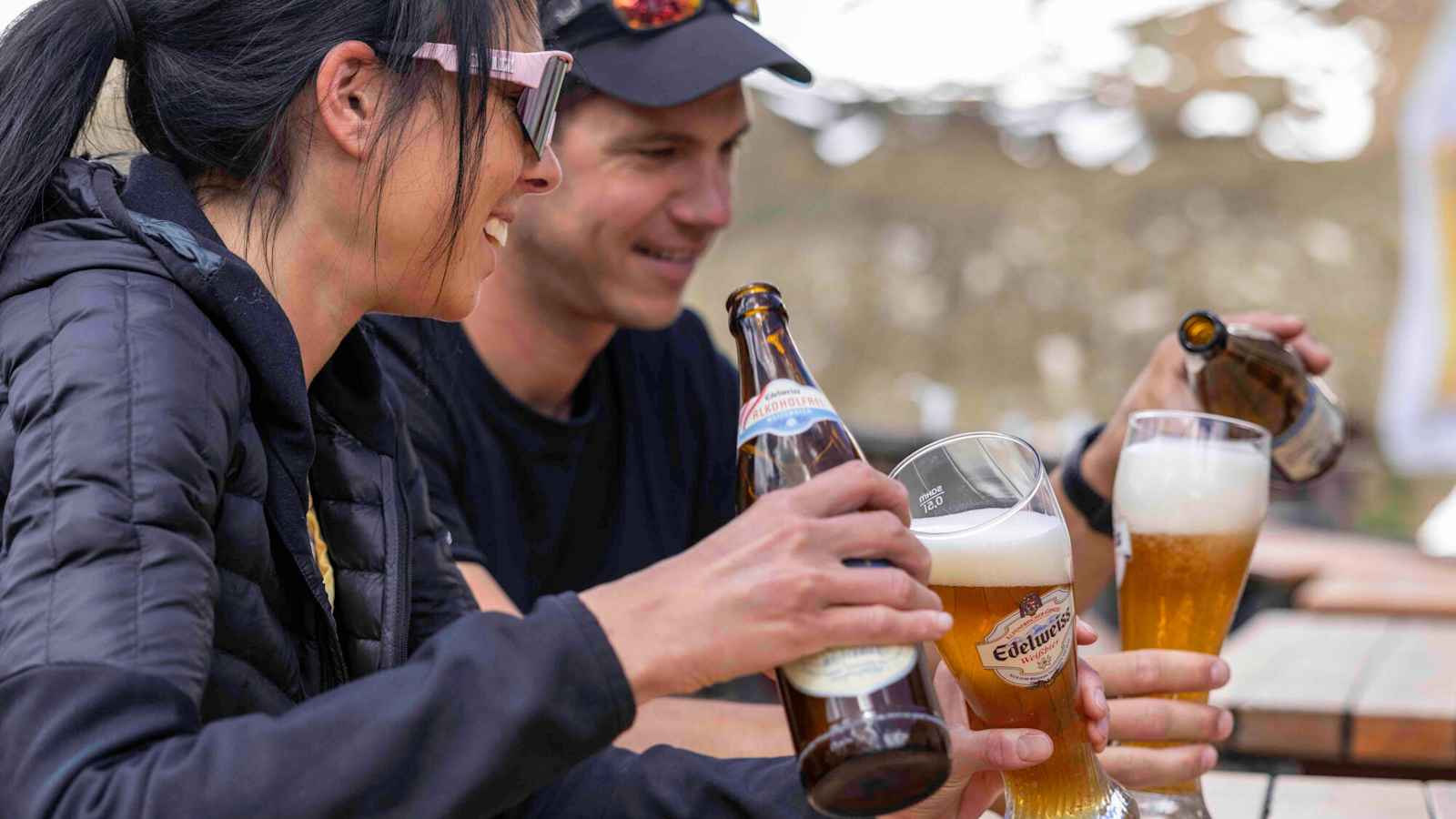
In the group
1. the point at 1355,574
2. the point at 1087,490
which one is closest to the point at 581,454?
the point at 1087,490

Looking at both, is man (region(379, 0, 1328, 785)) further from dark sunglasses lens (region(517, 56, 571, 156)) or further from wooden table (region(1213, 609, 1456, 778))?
dark sunglasses lens (region(517, 56, 571, 156))

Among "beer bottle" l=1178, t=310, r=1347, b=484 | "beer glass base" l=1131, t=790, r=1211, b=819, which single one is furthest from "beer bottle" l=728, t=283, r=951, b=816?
"beer bottle" l=1178, t=310, r=1347, b=484

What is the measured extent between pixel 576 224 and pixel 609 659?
1.70 m

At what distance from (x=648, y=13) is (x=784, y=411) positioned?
150 cm

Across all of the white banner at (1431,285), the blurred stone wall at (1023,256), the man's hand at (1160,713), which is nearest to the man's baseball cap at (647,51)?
the man's hand at (1160,713)

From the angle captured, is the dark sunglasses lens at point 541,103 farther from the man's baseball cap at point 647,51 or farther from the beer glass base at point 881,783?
the man's baseball cap at point 647,51

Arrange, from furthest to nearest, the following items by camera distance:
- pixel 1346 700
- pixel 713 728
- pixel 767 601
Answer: pixel 1346 700, pixel 713 728, pixel 767 601

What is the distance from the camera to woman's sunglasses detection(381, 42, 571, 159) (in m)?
1.43

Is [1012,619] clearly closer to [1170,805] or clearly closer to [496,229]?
[1170,805]

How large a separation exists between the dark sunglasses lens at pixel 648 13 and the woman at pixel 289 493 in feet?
3.32

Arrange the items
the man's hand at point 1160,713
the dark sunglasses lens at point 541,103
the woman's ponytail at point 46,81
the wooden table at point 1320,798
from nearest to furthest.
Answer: the woman's ponytail at point 46,81
the dark sunglasses lens at point 541,103
the man's hand at point 1160,713
the wooden table at point 1320,798

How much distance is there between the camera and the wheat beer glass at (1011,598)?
131 centimetres

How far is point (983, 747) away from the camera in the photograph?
4.32ft

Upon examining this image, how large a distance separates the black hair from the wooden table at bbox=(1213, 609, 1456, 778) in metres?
1.70
